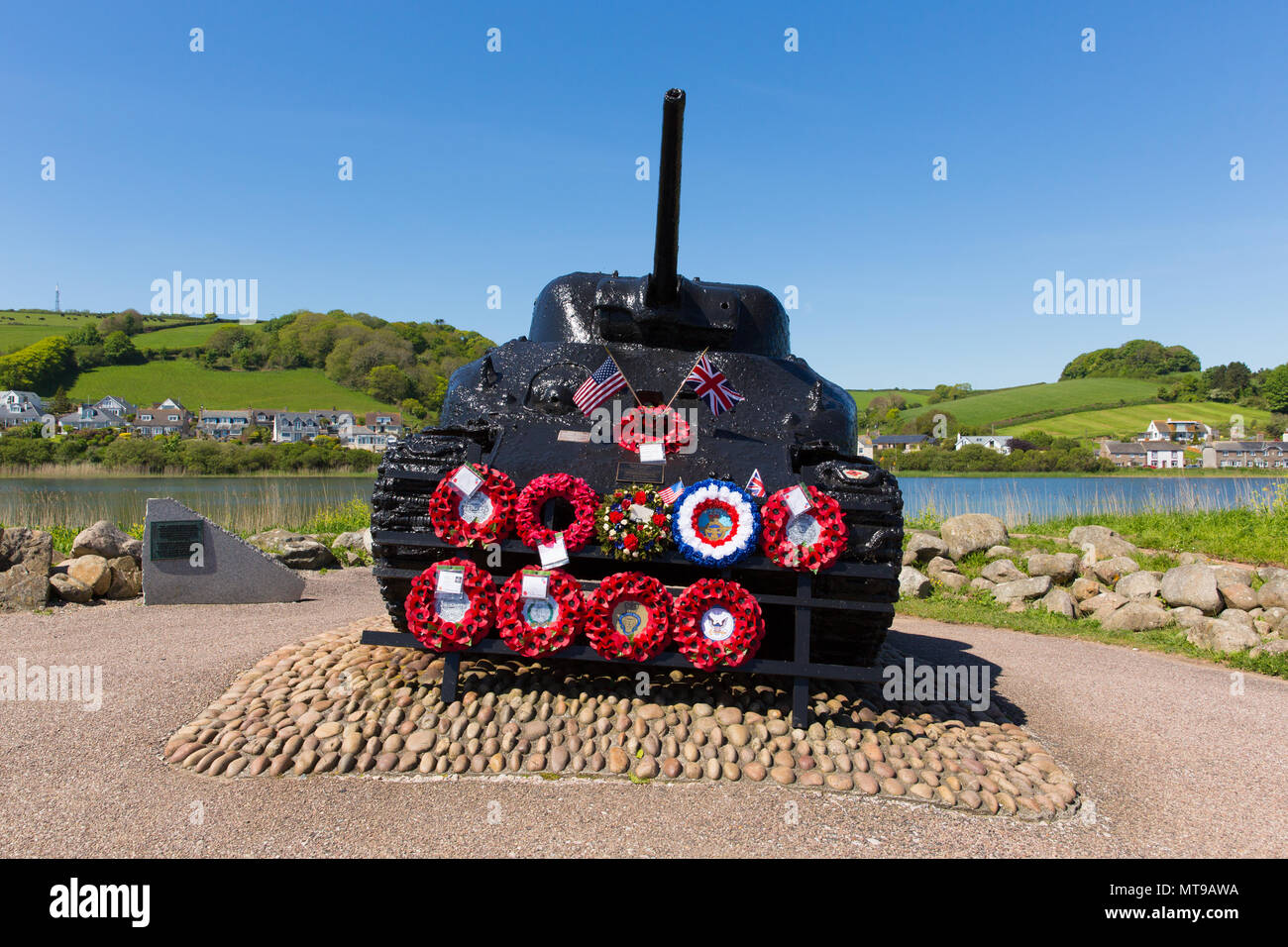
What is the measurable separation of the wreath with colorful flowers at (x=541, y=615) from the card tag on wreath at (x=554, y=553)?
0.23 feet

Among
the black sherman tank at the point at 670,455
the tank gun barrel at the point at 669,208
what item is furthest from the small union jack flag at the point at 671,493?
the tank gun barrel at the point at 669,208

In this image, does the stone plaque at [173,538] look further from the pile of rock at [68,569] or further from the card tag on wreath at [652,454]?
the card tag on wreath at [652,454]

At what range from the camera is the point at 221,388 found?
181ft

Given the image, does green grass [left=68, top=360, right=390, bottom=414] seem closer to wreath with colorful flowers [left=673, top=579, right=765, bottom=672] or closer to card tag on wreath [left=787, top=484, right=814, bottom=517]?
wreath with colorful flowers [left=673, top=579, right=765, bottom=672]

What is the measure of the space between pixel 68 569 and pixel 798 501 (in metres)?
8.85

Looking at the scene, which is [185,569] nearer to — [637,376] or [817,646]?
[637,376]

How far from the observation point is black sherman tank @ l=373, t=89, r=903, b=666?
4895 mm

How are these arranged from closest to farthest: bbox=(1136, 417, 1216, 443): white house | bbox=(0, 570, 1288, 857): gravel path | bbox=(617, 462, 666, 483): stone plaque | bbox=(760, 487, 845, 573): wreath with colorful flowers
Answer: bbox=(0, 570, 1288, 857): gravel path < bbox=(760, 487, 845, 573): wreath with colorful flowers < bbox=(617, 462, 666, 483): stone plaque < bbox=(1136, 417, 1216, 443): white house

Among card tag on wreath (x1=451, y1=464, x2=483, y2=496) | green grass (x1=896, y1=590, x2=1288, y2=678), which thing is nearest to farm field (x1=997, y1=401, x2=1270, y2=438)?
green grass (x1=896, y1=590, x2=1288, y2=678)

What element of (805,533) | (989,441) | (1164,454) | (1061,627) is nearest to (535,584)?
(805,533)

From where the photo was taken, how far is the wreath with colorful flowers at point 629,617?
4789 mm

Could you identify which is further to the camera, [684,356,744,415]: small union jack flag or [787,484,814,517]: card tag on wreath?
[684,356,744,415]: small union jack flag

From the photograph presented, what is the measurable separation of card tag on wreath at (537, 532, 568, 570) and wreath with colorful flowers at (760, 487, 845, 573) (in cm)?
117

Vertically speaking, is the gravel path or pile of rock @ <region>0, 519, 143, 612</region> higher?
pile of rock @ <region>0, 519, 143, 612</region>
